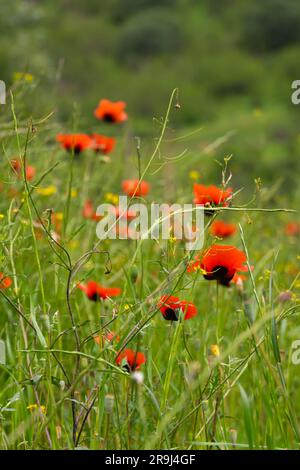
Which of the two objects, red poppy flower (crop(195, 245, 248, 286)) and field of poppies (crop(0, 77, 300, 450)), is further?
red poppy flower (crop(195, 245, 248, 286))

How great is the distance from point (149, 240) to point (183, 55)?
1495cm

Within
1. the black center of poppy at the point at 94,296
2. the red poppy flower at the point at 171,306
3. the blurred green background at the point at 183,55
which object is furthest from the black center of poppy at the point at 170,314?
the blurred green background at the point at 183,55

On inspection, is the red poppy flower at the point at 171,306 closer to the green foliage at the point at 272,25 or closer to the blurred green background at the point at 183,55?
the blurred green background at the point at 183,55

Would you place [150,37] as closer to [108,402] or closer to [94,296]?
[94,296]

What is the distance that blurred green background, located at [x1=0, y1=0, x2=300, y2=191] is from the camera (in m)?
12.2

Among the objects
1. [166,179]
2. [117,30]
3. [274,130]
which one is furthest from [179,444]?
[117,30]

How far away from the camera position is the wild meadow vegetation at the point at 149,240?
0.76 meters

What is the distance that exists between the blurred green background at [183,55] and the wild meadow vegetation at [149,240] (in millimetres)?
50

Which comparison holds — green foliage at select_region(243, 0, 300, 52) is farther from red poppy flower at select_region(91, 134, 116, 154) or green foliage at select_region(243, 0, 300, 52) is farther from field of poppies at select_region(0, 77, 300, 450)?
field of poppies at select_region(0, 77, 300, 450)

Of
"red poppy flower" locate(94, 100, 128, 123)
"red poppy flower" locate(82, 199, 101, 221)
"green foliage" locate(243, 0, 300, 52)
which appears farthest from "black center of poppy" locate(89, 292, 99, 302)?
"green foliage" locate(243, 0, 300, 52)

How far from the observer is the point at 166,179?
1650mm

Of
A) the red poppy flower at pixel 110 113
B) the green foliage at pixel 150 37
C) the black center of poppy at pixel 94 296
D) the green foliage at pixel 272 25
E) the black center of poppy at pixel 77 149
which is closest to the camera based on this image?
the black center of poppy at pixel 94 296

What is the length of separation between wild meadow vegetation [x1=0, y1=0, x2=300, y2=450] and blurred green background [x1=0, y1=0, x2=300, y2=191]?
0.05 meters

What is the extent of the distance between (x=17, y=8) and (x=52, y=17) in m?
9.77
